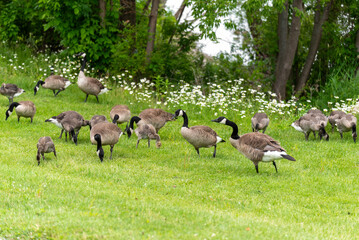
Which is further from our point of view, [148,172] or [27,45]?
[27,45]

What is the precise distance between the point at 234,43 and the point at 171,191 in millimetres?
15566

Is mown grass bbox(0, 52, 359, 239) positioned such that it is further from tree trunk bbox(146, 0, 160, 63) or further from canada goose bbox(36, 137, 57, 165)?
tree trunk bbox(146, 0, 160, 63)

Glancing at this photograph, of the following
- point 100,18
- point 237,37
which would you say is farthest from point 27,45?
point 237,37

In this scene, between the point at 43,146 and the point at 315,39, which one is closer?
the point at 43,146

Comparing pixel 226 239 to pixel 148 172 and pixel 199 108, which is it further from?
pixel 199 108

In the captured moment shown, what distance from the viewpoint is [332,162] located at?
12469mm

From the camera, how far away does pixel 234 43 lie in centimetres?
2395

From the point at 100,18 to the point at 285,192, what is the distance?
1533cm

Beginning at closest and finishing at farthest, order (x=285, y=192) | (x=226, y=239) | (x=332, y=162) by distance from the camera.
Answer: (x=226, y=239), (x=285, y=192), (x=332, y=162)

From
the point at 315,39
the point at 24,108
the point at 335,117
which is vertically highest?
the point at 315,39

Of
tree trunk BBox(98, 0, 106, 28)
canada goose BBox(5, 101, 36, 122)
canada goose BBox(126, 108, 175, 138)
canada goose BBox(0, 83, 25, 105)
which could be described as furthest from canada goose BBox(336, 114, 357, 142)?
tree trunk BBox(98, 0, 106, 28)

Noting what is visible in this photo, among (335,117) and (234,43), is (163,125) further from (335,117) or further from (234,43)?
(234,43)

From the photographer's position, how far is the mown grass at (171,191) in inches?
286

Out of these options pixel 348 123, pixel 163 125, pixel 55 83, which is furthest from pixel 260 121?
pixel 55 83
